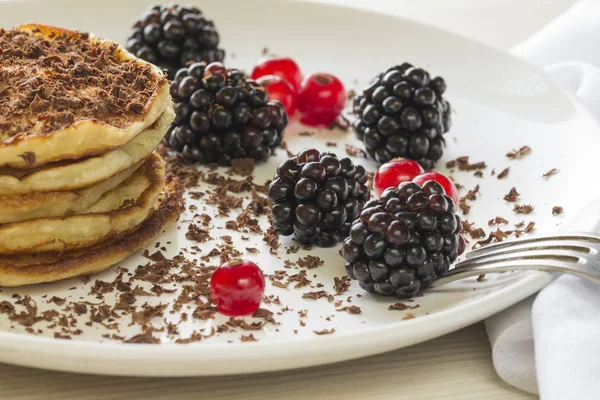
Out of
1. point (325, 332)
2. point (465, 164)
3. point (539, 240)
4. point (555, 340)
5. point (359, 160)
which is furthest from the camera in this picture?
point (359, 160)

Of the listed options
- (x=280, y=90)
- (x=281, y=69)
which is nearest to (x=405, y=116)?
(x=280, y=90)

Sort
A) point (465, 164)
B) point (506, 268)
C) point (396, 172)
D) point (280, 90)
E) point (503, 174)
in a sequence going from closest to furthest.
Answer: point (506, 268)
point (396, 172)
point (503, 174)
point (465, 164)
point (280, 90)

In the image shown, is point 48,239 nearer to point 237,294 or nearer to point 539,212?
point 237,294

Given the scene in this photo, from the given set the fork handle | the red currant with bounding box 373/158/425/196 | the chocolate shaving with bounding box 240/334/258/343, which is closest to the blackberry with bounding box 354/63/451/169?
the red currant with bounding box 373/158/425/196

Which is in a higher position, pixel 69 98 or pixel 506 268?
pixel 69 98

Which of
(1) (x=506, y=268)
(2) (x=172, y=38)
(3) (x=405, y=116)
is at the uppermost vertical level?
(2) (x=172, y=38)

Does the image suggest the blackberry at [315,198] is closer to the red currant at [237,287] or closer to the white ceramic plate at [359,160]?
the white ceramic plate at [359,160]

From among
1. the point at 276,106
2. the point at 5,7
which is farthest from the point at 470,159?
the point at 5,7

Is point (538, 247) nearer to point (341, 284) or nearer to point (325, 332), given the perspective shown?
point (341, 284)
